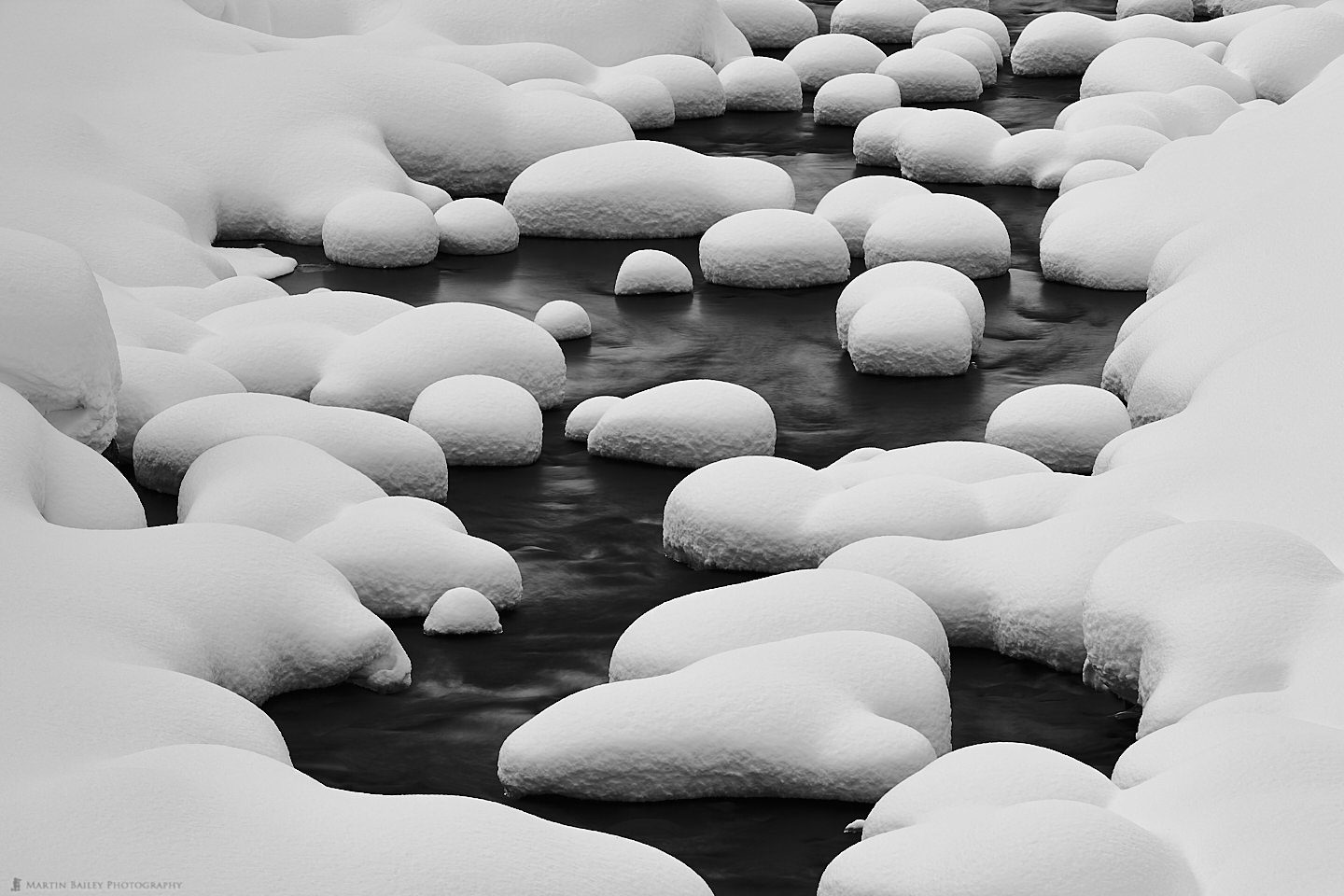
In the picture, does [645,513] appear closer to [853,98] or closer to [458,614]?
[458,614]

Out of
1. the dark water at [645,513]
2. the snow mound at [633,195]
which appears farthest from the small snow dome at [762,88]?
the snow mound at [633,195]

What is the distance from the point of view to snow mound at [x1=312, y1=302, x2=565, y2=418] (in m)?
5.16

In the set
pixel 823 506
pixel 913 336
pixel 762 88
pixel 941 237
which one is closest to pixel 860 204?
pixel 941 237

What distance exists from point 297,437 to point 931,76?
216 inches

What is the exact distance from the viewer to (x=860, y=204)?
6875 millimetres

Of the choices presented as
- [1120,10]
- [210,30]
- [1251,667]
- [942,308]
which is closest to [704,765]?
[1251,667]

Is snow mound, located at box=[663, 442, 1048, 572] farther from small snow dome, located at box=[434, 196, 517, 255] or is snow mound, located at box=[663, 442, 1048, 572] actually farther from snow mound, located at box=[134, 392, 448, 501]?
small snow dome, located at box=[434, 196, 517, 255]

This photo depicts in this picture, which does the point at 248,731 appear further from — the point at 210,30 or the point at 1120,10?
the point at 1120,10

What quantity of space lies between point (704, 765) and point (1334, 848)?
1.09 m

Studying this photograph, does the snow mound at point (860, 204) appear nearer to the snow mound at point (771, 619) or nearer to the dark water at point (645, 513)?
the dark water at point (645, 513)

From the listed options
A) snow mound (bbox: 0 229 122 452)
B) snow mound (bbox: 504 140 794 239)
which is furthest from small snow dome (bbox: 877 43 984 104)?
snow mound (bbox: 0 229 122 452)

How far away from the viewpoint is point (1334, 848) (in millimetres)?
2623

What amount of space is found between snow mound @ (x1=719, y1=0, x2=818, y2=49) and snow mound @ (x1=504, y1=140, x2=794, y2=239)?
3.56 meters

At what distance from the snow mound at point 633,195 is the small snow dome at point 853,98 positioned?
178 cm
